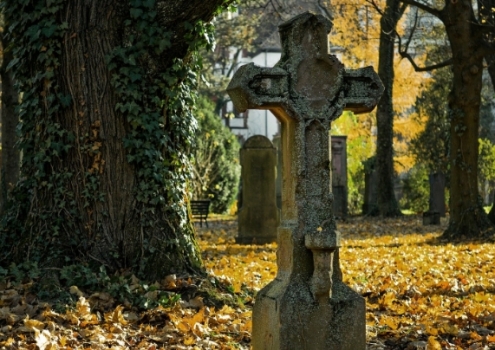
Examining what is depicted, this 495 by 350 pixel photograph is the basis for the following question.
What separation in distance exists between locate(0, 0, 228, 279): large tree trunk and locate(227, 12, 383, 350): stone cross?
9.46ft

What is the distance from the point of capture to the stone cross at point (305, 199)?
5652 millimetres

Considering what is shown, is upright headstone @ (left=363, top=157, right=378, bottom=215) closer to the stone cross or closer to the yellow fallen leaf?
the yellow fallen leaf

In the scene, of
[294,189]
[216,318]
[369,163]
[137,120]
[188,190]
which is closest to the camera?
[294,189]

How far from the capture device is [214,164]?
31.6m

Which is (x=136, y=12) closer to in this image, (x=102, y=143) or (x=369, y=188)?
(x=102, y=143)

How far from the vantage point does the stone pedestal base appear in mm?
5613

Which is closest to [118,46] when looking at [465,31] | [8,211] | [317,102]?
[8,211]

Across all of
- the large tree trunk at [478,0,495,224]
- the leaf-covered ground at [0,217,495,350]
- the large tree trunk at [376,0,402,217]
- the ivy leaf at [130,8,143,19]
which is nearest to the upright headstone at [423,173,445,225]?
the large tree trunk at [376,0,402,217]

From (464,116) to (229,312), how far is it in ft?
31.4

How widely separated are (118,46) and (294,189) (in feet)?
12.0

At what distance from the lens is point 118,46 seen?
8.63 meters

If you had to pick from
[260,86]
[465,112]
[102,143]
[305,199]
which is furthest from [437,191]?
[260,86]

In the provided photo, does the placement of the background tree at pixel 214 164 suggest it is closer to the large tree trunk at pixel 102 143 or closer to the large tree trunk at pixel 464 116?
the large tree trunk at pixel 464 116

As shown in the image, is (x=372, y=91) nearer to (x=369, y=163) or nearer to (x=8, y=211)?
(x=8, y=211)
